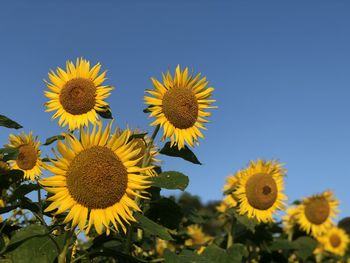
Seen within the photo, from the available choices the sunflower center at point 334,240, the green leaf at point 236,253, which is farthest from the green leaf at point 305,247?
the green leaf at point 236,253

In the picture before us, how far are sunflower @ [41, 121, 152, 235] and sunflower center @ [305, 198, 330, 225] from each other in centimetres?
746

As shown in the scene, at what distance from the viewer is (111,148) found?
4297mm

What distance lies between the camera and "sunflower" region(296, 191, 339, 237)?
11.0 metres

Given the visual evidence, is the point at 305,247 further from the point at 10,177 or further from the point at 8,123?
the point at 8,123

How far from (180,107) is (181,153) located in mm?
633

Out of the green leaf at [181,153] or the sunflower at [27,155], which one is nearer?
the green leaf at [181,153]

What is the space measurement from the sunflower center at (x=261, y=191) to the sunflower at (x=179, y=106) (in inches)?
92.3

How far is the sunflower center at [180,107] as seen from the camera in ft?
20.4

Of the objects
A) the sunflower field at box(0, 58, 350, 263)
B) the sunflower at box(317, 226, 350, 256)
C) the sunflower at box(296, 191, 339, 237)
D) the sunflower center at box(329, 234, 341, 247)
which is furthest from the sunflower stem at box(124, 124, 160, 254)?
the sunflower center at box(329, 234, 341, 247)

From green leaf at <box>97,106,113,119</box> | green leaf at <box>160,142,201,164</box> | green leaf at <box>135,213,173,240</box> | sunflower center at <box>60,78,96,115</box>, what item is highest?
sunflower center at <box>60,78,96,115</box>

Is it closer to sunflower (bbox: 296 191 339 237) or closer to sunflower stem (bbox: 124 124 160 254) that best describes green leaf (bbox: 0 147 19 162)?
sunflower stem (bbox: 124 124 160 254)

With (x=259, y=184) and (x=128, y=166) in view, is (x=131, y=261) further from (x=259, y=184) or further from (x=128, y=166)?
(x=259, y=184)

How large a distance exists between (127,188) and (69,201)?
0.46 m

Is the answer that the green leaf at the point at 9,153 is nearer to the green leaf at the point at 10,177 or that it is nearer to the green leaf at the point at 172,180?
the green leaf at the point at 10,177
